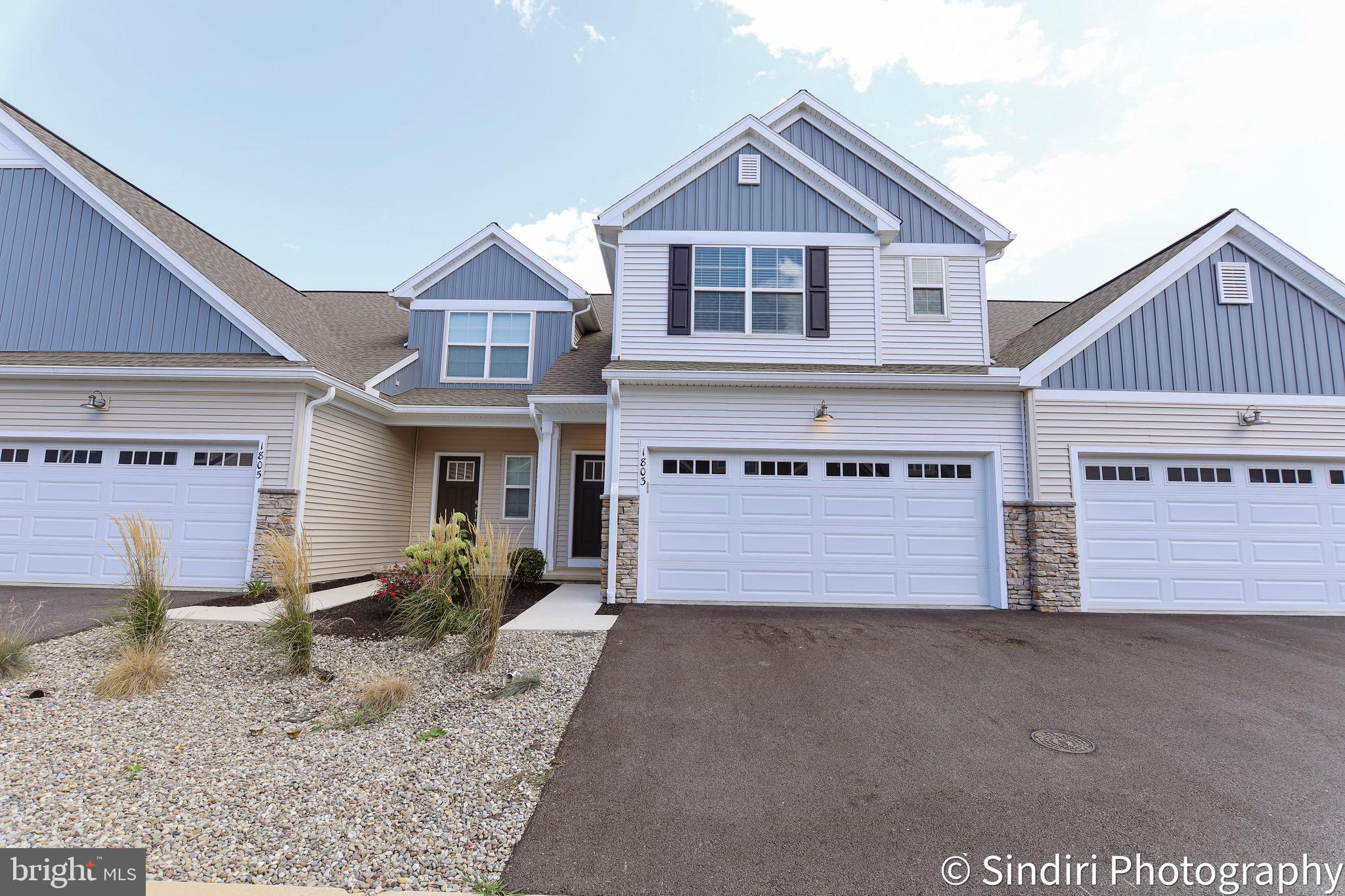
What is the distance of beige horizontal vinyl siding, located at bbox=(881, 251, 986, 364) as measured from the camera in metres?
9.27

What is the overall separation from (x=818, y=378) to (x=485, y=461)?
7335 mm

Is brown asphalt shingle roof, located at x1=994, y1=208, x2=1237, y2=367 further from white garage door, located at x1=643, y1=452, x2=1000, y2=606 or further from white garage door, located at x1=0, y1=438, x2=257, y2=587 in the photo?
white garage door, located at x1=0, y1=438, x2=257, y2=587

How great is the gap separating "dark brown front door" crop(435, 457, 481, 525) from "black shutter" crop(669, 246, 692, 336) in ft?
18.8

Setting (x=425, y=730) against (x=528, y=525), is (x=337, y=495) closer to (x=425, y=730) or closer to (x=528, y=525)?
(x=528, y=525)

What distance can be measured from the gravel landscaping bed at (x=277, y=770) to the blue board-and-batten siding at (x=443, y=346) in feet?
24.2

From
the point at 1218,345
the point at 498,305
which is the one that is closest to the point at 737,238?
the point at 498,305

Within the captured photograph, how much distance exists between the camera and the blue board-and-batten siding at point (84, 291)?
369 inches

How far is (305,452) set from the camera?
29.5 feet

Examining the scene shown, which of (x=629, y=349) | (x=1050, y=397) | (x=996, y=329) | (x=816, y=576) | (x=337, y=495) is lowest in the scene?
(x=816, y=576)

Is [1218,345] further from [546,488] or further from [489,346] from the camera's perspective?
[489,346]

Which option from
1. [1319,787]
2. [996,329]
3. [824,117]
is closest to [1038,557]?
[1319,787]


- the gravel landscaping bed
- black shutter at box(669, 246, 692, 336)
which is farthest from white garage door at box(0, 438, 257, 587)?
black shutter at box(669, 246, 692, 336)

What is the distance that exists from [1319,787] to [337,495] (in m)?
11.7

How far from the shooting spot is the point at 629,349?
9.12 meters
